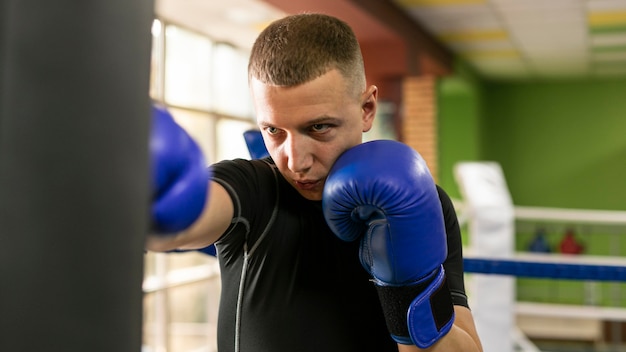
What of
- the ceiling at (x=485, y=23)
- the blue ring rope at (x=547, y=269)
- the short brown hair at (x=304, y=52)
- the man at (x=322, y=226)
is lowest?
the blue ring rope at (x=547, y=269)

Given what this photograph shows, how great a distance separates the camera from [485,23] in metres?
5.87

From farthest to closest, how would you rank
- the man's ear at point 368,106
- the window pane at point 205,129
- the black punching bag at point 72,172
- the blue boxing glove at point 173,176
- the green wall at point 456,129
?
the green wall at point 456,129
the window pane at point 205,129
the man's ear at point 368,106
the blue boxing glove at point 173,176
the black punching bag at point 72,172

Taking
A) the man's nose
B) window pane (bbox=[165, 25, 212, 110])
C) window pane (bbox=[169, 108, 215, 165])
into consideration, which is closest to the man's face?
the man's nose

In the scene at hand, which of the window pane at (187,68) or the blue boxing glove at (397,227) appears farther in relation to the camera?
the window pane at (187,68)

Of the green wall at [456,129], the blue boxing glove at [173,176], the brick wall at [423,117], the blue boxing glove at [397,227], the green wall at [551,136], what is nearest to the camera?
the blue boxing glove at [173,176]

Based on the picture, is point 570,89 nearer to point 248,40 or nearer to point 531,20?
point 531,20

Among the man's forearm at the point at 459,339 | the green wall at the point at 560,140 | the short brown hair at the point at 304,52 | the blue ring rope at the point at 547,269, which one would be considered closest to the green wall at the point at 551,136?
the green wall at the point at 560,140

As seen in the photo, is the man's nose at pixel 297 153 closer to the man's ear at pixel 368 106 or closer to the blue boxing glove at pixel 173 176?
the man's ear at pixel 368 106

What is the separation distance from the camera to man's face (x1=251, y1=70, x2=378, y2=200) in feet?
3.01

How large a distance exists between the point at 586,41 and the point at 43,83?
6.86 m

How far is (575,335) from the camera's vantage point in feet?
23.9

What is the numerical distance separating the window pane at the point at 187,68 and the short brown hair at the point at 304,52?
3.65 meters

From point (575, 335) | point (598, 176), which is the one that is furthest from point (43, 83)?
point (598, 176)

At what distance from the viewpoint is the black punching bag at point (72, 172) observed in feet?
1.19
